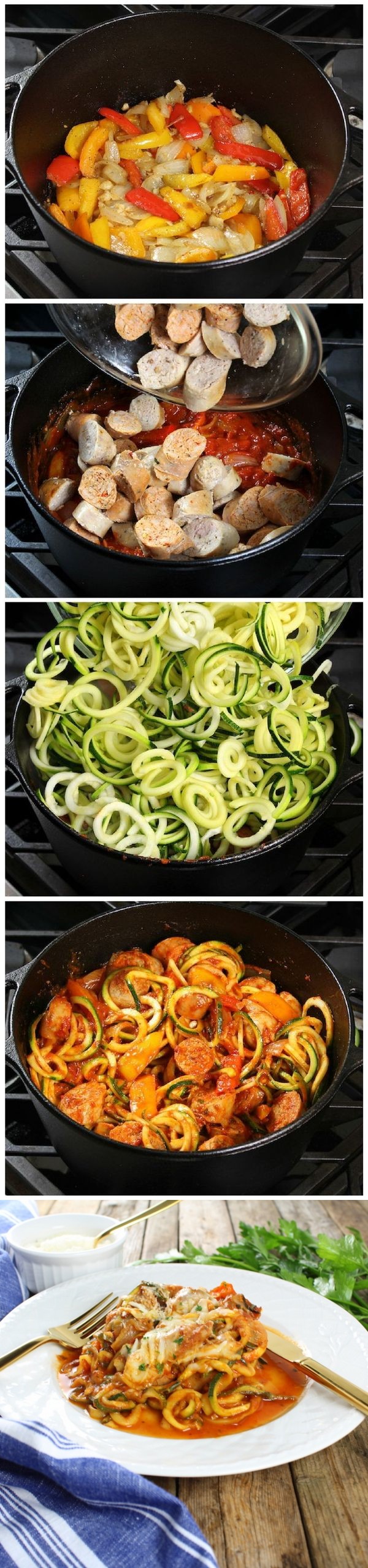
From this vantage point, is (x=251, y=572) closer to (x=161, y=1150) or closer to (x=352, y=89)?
(x=352, y=89)

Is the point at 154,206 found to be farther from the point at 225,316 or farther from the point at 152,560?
the point at 152,560

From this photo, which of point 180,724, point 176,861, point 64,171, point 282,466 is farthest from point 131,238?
point 176,861

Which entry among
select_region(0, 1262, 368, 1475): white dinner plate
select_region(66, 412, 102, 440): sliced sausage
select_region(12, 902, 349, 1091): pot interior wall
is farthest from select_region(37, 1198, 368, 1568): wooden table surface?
select_region(66, 412, 102, 440): sliced sausage

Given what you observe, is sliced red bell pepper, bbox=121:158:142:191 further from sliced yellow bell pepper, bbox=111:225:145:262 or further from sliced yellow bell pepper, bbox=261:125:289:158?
sliced yellow bell pepper, bbox=261:125:289:158

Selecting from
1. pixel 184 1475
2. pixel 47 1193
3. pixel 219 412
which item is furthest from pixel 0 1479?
pixel 219 412

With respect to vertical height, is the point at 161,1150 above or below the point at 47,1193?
above

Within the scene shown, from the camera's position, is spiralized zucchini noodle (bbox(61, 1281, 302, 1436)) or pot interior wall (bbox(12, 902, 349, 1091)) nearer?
spiralized zucchini noodle (bbox(61, 1281, 302, 1436))
